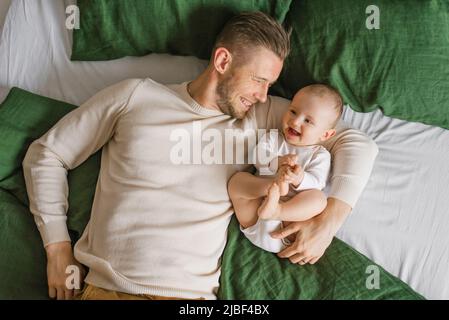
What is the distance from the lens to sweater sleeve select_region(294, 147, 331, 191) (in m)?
1.30

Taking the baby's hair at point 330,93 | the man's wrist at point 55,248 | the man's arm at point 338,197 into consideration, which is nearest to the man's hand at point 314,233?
the man's arm at point 338,197

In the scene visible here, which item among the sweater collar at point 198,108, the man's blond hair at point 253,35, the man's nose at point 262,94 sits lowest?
the sweater collar at point 198,108

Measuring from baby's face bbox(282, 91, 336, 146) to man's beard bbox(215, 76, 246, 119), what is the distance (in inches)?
6.6

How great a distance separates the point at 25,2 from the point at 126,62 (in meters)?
0.42

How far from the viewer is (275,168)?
1356mm

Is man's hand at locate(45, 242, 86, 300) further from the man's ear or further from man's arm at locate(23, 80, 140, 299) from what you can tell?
Result: the man's ear

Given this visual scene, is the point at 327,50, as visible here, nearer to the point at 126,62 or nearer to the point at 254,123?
the point at 254,123

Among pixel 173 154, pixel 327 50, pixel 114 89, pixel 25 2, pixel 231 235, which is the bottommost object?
pixel 231 235

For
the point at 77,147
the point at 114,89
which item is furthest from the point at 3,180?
the point at 114,89

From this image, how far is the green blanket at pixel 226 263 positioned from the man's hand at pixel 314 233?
0.04 metres

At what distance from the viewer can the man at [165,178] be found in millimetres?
1268

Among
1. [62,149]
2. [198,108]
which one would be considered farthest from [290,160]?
[62,149]

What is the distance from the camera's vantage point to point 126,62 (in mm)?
1625

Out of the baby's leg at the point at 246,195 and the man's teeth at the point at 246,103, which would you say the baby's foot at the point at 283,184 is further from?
the man's teeth at the point at 246,103
